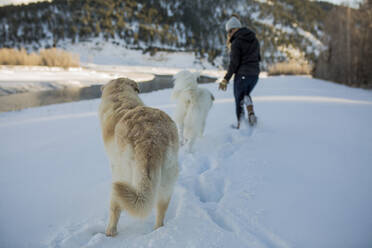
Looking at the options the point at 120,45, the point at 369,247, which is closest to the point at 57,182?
the point at 369,247

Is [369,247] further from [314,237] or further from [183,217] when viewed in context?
[183,217]

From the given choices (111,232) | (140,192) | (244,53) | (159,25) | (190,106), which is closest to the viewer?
(140,192)

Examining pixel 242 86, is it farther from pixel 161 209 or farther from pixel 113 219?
pixel 113 219

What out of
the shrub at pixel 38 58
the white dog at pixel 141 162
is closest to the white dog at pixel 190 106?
the white dog at pixel 141 162

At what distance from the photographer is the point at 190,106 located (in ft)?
11.4

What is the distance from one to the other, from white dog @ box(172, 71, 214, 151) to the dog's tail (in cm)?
203

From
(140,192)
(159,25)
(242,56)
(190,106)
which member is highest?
(159,25)

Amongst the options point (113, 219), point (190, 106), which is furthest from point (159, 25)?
point (113, 219)

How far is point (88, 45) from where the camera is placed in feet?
127

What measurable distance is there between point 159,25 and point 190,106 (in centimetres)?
5293

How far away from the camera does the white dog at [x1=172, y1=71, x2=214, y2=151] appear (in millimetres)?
3471

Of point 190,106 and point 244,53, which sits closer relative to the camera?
point 190,106

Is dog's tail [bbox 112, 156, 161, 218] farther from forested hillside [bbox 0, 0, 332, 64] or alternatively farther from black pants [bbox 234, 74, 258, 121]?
forested hillside [bbox 0, 0, 332, 64]

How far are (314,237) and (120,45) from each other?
42.4 meters
